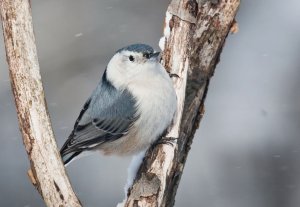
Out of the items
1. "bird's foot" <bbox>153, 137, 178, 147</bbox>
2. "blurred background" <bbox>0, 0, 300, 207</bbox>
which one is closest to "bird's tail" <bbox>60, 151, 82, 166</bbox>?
"bird's foot" <bbox>153, 137, 178, 147</bbox>

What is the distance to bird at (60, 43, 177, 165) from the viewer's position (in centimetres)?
365

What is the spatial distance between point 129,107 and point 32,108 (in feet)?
2.02

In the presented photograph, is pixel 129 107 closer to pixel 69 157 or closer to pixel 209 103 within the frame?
pixel 69 157

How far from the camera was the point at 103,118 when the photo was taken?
3.78 metres

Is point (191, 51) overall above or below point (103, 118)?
above

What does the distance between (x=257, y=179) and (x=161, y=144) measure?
2036 millimetres

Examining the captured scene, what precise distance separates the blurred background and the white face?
1837 millimetres


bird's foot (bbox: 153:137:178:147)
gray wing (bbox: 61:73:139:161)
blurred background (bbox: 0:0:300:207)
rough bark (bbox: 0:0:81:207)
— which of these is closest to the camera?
rough bark (bbox: 0:0:81:207)

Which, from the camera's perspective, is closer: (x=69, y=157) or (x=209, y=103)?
(x=69, y=157)

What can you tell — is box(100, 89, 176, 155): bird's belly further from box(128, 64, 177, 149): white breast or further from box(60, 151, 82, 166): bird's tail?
box(60, 151, 82, 166): bird's tail

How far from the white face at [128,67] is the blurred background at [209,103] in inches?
72.3

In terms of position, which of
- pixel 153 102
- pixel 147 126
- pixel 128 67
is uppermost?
pixel 128 67

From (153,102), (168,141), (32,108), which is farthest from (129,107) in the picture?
(32,108)

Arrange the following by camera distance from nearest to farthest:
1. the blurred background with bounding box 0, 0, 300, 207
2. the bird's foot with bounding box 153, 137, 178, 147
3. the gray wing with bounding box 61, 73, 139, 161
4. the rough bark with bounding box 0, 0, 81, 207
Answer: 1. the rough bark with bounding box 0, 0, 81, 207
2. the bird's foot with bounding box 153, 137, 178, 147
3. the gray wing with bounding box 61, 73, 139, 161
4. the blurred background with bounding box 0, 0, 300, 207
